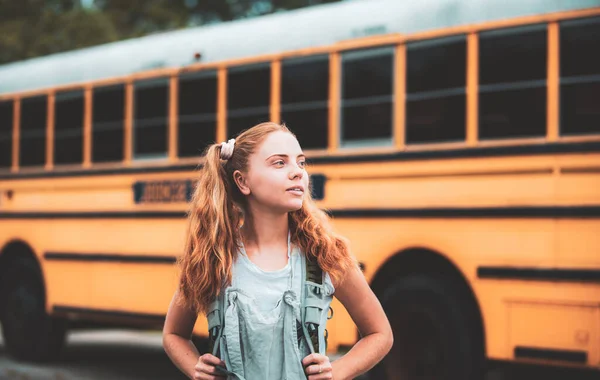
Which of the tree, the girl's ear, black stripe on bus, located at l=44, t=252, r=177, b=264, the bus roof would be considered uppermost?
the tree

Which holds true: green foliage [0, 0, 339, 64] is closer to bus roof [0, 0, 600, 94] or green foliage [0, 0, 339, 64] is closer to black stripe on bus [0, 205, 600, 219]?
bus roof [0, 0, 600, 94]

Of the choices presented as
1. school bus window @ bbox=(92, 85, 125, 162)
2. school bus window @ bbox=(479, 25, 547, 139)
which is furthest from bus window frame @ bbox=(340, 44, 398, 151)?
school bus window @ bbox=(92, 85, 125, 162)

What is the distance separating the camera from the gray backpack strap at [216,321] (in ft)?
7.55

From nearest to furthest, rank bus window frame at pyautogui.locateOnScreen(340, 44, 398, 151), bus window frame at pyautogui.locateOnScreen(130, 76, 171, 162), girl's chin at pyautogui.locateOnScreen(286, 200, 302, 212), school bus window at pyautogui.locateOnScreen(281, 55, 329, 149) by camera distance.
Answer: girl's chin at pyautogui.locateOnScreen(286, 200, 302, 212) → bus window frame at pyautogui.locateOnScreen(340, 44, 398, 151) → school bus window at pyautogui.locateOnScreen(281, 55, 329, 149) → bus window frame at pyautogui.locateOnScreen(130, 76, 171, 162)

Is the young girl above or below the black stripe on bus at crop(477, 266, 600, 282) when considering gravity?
above

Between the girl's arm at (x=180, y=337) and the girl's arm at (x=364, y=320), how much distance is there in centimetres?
34

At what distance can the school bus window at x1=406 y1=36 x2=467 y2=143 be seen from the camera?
19.2ft

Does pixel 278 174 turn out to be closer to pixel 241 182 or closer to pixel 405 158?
pixel 241 182

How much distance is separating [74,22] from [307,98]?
51.7 ft

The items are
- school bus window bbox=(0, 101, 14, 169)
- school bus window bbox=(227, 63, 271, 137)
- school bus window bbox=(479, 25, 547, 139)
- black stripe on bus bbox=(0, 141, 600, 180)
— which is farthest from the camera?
school bus window bbox=(0, 101, 14, 169)

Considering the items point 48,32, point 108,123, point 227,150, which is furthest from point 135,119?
point 48,32

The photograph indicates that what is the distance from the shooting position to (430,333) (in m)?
5.95

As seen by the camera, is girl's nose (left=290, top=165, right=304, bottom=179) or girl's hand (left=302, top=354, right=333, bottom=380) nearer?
girl's hand (left=302, top=354, right=333, bottom=380)

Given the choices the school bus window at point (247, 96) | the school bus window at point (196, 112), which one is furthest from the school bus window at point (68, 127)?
the school bus window at point (247, 96)
